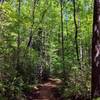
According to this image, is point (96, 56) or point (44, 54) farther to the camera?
point (44, 54)

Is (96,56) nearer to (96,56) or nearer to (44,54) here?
(96,56)

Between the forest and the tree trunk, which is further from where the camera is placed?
the forest

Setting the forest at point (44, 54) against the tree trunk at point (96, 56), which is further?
the forest at point (44, 54)

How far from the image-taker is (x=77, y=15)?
94.7ft

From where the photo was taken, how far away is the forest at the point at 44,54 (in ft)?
44.1

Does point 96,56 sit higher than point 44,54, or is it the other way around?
point 96,56

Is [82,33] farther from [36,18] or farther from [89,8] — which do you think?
[36,18]

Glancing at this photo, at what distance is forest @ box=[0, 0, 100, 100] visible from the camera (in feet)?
44.1

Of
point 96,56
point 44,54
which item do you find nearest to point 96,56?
point 96,56

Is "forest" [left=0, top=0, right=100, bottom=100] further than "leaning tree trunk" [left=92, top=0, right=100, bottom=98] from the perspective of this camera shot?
Yes

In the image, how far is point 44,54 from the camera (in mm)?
30531

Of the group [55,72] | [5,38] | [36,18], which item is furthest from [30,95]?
[55,72]

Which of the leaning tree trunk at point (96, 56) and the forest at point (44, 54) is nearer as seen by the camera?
the leaning tree trunk at point (96, 56)

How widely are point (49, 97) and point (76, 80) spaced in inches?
94.3
